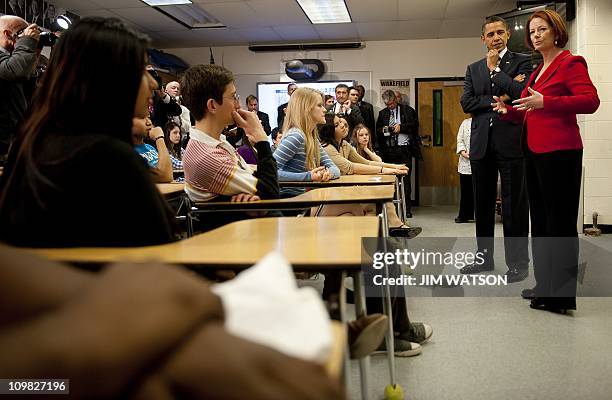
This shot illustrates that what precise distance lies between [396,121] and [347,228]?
6.23 m

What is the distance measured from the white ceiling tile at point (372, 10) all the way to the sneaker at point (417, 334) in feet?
15.1

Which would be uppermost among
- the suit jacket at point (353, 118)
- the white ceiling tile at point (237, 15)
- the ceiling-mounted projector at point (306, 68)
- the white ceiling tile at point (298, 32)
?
the white ceiling tile at point (237, 15)

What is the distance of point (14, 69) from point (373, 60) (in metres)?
5.90

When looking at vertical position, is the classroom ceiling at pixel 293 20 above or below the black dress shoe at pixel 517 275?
above

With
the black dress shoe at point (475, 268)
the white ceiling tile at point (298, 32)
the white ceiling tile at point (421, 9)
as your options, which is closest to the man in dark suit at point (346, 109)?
the white ceiling tile at point (298, 32)

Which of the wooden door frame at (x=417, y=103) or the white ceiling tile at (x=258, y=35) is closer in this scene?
the white ceiling tile at (x=258, y=35)

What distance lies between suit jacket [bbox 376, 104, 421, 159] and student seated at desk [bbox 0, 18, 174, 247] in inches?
250

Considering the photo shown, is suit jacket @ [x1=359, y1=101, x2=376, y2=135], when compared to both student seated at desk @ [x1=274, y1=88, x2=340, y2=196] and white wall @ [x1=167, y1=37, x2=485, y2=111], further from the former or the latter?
student seated at desk @ [x1=274, y1=88, x2=340, y2=196]

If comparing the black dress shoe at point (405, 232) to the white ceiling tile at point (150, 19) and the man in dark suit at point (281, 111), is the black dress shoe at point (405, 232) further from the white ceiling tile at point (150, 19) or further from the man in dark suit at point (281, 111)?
the man in dark suit at point (281, 111)

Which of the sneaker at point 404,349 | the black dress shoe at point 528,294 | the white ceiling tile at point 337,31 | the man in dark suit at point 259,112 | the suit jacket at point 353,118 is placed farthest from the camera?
the man in dark suit at point 259,112

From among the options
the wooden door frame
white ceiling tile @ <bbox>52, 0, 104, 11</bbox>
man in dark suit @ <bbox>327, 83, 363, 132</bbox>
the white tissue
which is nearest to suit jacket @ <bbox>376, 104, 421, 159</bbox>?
the wooden door frame

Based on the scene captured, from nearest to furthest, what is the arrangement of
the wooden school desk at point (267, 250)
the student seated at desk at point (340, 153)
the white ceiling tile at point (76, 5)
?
the wooden school desk at point (267, 250), the student seated at desk at point (340, 153), the white ceiling tile at point (76, 5)

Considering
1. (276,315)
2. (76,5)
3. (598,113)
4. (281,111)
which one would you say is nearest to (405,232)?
(276,315)

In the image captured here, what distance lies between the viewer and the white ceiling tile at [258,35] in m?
7.33
